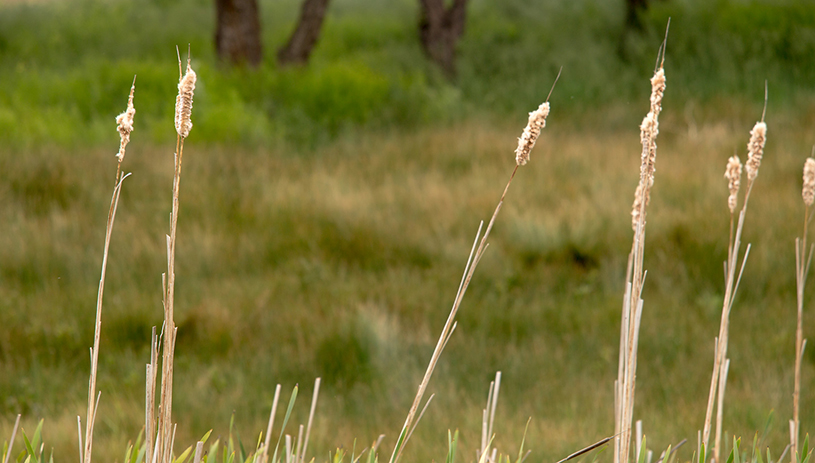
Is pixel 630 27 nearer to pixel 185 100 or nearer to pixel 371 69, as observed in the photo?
pixel 371 69

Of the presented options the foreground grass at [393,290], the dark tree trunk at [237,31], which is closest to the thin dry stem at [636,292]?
the foreground grass at [393,290]

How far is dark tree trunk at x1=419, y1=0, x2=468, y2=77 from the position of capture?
977 centimetres

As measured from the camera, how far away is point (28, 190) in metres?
5.04

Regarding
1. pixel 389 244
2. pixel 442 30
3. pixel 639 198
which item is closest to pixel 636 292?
pixel 639 198

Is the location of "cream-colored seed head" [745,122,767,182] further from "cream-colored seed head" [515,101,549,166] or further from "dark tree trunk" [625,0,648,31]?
"dark tree trunk" [625,0,648,31]

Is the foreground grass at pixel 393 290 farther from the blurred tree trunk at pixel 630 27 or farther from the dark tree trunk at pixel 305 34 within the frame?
the blurred tree trunk at pixel 630 27

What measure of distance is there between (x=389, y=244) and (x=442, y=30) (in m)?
6.12

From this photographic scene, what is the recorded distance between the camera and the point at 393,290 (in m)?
3.78

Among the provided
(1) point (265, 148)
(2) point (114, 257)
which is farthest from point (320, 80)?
(2) point (114, 257)

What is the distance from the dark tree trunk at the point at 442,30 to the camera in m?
9.77

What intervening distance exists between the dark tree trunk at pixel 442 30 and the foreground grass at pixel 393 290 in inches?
162

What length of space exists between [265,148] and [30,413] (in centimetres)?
388

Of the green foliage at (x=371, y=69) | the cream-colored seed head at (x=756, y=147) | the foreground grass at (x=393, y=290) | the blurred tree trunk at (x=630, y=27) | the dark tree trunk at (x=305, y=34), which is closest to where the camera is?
the cream-colored seed head at (x=756, y=147)

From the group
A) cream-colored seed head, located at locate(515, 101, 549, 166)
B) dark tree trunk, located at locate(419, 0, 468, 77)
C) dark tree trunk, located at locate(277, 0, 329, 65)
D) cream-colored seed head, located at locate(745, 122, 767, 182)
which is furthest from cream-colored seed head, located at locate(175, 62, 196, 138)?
dark tree trunk, located at locate(419, 0, 468, 77)
